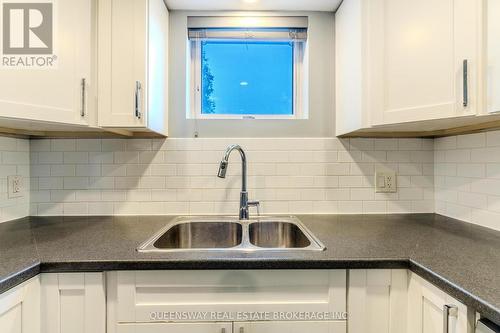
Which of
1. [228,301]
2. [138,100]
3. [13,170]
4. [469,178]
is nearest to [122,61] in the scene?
[138,100]

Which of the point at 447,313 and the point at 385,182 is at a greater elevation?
the point at 385,182

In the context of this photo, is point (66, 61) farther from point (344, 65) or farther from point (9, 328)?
point (344, 65)

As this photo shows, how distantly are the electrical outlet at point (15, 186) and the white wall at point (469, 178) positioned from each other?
6.92ft

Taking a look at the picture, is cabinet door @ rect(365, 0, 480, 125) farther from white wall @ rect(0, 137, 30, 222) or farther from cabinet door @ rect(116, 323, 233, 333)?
white wall @ rect(0, 137, 30, 222)

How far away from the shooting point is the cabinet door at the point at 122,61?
1.19m

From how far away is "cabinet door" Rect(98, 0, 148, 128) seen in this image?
1193mm

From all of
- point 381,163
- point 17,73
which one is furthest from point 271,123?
point 17,73

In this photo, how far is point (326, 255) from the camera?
35.6 inches

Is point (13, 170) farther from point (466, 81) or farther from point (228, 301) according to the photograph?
point (466, 81)

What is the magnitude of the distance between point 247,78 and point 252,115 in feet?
0.77

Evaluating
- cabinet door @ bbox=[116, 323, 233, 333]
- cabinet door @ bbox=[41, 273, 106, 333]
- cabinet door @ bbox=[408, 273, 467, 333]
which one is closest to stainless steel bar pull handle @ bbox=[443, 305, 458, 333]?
cabinet door @ bbox=[408, 273, 467, 333]

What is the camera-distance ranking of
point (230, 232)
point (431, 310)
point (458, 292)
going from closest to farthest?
point (458, 292)
point (431, 310)
point (230, 232)

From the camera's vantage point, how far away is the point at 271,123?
5.32ft

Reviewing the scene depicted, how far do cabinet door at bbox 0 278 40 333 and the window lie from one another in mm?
1111
